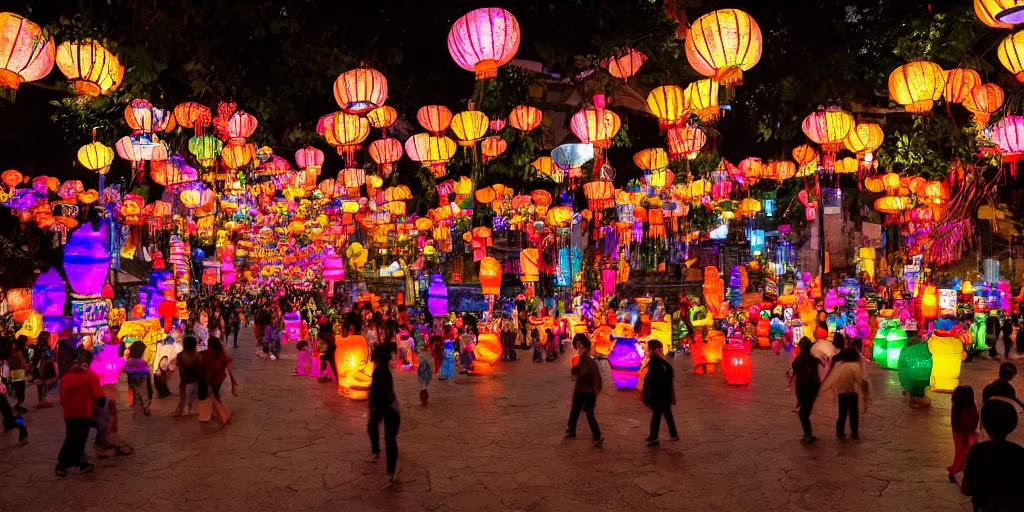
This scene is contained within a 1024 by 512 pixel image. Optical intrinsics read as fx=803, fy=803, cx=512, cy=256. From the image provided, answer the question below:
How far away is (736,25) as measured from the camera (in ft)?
24.5

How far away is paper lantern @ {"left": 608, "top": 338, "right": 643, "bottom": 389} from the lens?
42.1ft

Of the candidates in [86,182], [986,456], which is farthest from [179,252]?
[986,456]

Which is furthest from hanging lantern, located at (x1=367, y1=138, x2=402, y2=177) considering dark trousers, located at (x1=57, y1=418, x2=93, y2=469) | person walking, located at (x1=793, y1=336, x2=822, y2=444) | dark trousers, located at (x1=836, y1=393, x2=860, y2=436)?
dark trousers, located at (x1=836, y1=393, x2=860, y2=436)

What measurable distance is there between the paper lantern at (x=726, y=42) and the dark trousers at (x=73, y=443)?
21.9ft

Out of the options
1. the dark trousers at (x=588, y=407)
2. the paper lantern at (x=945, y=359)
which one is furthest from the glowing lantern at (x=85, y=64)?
the paper lantern at (x=945, y=359)

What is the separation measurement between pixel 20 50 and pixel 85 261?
875 centimetres

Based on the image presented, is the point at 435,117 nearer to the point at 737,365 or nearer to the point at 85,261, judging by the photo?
the point at 737,365

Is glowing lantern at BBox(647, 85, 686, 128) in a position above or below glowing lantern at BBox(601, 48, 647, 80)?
below

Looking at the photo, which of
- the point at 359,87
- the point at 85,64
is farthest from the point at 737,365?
the point at 85,64

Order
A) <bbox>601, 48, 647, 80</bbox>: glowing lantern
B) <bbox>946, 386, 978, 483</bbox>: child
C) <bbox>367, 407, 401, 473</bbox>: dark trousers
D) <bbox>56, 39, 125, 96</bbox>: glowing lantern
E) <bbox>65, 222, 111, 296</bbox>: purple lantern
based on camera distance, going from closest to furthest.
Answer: <bbox>946, 386, 978, 483</bbox>: child
<bbox>367, 407, 401, 473</bbox>: dark trousers
<bbox>56, 39, 125, 96</bbox>: glowing lantern
<bbox>601, 48, 647, 80</bbox>: glowing lantern
<bbox>65, 222, 111, 296</bbox>: purple lantern

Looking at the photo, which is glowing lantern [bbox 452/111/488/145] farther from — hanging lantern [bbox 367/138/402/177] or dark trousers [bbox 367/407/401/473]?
dark trousers [bbox 367/407/401/473]

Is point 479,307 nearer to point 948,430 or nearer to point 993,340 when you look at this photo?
point 993,340

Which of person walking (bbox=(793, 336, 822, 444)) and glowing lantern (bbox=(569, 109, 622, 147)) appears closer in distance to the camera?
person walking (bbox=(793, 336, 822, 444))

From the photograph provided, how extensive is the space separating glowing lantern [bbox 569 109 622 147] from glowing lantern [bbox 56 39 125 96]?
5844 millimetres
